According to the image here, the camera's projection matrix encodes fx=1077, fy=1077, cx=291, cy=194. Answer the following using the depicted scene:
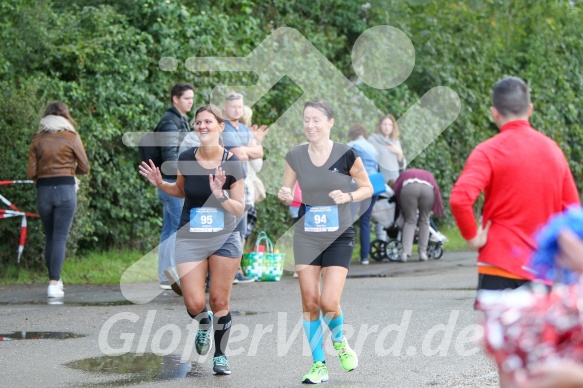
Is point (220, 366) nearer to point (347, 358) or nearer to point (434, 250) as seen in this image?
point (347, 358)

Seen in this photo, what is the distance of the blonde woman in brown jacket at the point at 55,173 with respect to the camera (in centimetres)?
1145

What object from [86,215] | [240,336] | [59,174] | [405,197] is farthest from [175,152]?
[405,197]

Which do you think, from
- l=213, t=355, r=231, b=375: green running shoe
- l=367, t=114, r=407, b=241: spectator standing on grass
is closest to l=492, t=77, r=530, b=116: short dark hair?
l=213, t=355, r=231, b=375: green running shoe

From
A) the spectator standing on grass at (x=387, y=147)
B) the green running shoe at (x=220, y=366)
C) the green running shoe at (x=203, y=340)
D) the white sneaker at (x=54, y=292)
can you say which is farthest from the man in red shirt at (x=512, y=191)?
the spectator standing on grass at (x=387, y=147)

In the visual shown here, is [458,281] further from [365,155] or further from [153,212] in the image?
[153,212]

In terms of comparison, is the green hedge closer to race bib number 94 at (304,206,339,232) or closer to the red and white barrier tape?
the red and white barrier tape

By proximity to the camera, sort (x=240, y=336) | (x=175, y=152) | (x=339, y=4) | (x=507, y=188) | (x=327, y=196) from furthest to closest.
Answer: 1. (x=339, y=4)
2. (x=175, y=152)
3. (x=240, y=336)
4. (x=327, y=196)
5. (x=507, y=188)

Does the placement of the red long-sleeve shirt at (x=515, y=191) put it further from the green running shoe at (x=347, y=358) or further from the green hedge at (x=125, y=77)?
the green hedge at (x=125, y=77)

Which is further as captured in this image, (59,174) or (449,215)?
(449,215)

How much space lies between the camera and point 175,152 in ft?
37.2

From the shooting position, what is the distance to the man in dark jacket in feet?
37.2

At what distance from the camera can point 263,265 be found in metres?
13.0

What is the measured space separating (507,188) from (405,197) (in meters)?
10.8

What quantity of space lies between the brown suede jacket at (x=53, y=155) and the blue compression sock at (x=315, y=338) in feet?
16.5
